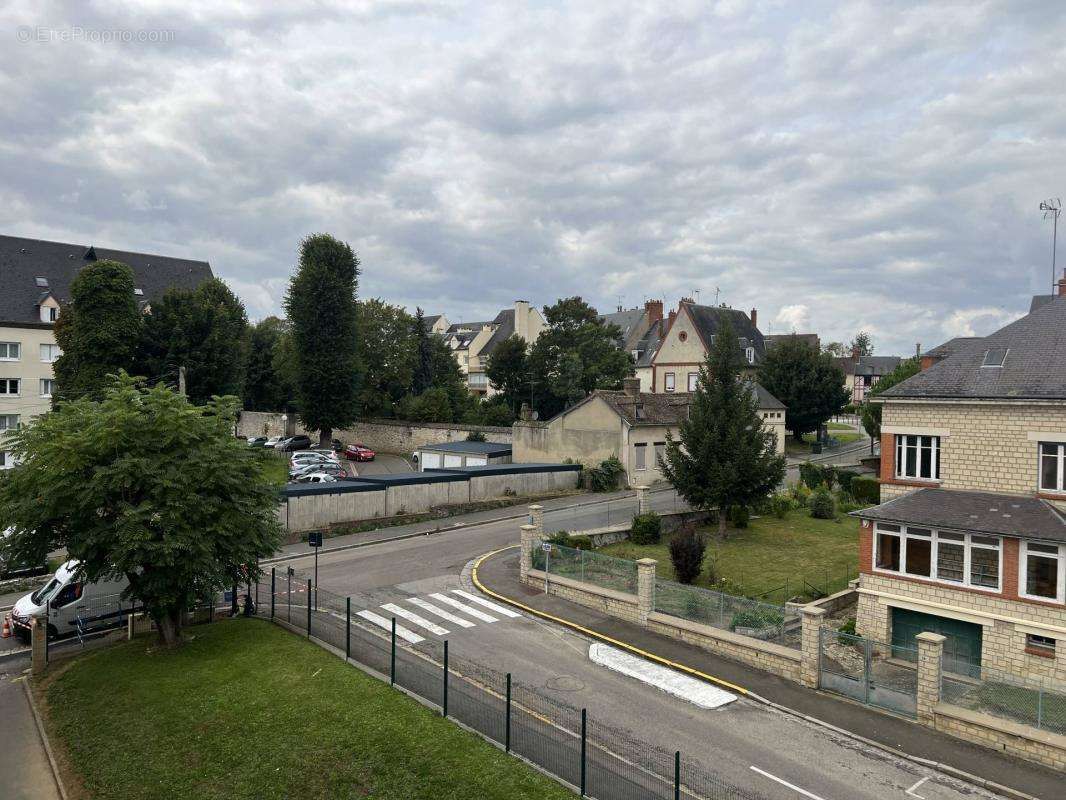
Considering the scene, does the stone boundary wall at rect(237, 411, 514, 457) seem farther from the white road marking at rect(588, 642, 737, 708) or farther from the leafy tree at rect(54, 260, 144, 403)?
the white road marking at rect(588, 642, 737, 708)

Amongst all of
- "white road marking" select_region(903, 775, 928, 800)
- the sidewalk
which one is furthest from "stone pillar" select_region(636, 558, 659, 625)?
"white road marking" select_region(903, 775, 928, 800)

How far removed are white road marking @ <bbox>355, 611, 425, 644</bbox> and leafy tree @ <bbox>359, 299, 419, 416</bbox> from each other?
4542 centimetres

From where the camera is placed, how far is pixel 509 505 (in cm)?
3931

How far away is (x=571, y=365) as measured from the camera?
64.2 metres

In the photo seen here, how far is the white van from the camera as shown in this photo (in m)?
19.2

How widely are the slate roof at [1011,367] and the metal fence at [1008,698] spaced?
30.7 ft

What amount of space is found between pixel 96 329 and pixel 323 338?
1564 cm

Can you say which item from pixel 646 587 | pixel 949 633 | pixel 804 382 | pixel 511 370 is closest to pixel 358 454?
pixel 511 370

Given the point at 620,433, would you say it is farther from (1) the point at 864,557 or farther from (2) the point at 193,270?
(2) the point at 193,270

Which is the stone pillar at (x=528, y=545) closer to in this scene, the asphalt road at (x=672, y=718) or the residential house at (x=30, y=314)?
the asphalt road at (x=672, y=718)

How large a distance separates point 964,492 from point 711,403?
12282mm

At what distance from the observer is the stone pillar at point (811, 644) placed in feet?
52.8

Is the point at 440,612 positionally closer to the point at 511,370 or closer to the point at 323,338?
the point at 323,338

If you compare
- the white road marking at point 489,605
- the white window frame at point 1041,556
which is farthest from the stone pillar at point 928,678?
the white road marking at point 489,605
